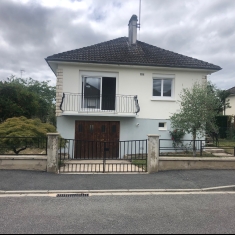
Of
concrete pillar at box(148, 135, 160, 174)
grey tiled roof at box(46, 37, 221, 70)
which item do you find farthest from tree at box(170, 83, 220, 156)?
grey tiled roof at box(46, 37, 221, 70)

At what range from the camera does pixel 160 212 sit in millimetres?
5113

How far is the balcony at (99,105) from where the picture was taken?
530 inches

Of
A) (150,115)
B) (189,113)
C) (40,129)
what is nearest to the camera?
(40,129)

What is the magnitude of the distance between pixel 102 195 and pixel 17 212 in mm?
2144

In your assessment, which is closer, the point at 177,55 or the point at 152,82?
the point at 152,82

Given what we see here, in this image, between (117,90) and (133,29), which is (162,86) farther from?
(133,29)

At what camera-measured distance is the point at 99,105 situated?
46.3 feet

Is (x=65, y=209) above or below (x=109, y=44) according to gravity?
below

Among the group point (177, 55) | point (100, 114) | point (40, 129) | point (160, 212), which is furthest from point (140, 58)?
point (160, 212)

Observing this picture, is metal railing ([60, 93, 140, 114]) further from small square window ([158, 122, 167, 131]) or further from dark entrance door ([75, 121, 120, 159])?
small square window ([158, 122, 167, 131])

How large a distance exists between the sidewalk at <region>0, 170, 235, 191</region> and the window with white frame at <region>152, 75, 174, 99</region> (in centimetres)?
681

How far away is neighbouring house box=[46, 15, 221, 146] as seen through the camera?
13617 mm

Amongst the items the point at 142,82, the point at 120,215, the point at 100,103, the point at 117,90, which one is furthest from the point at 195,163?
the point at 100,103

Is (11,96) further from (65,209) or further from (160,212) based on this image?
(160,212)
